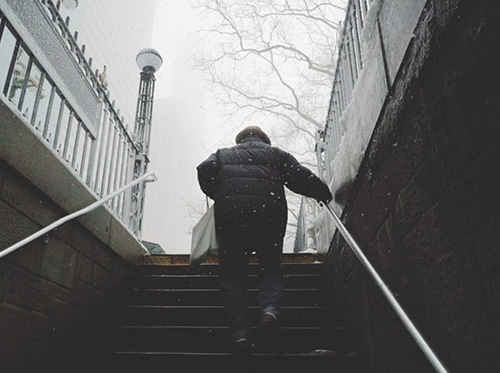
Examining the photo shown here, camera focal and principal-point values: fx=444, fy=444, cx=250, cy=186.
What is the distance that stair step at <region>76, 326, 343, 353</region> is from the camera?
3.07 meters

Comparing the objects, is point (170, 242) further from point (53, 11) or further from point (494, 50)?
point (494, 50)

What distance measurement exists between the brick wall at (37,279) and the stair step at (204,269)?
1130mm

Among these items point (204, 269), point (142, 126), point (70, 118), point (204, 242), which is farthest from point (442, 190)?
point (142, 126)

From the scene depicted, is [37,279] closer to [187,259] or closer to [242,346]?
[242,346]

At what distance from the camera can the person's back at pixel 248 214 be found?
2.94 metres

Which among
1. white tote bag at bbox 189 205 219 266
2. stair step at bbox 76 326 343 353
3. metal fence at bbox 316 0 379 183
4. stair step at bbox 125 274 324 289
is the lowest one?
stair step at bbox 76 326 343 353

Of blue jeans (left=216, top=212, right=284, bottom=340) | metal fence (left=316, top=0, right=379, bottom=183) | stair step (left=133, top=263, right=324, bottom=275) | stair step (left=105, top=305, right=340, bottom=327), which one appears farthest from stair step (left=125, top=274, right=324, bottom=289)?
metal fence (left=316, top=0, right=379, bottom=183)

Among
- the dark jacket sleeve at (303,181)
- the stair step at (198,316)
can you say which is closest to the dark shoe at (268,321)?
the stair step at (198,316)

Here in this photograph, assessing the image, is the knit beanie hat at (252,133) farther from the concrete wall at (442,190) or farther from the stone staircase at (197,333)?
the concrete wall at (442,190)

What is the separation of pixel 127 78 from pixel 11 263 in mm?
19454

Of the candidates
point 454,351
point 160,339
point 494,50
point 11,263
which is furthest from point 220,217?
point 494,50

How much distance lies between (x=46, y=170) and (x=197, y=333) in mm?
1543

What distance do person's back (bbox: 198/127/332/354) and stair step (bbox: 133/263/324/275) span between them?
50.9 inches

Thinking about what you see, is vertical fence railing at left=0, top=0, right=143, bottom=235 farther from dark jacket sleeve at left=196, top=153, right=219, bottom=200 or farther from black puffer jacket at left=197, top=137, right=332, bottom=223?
black puffer jacket at left=197, top=137, right=332, bottom=223
